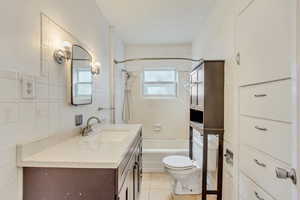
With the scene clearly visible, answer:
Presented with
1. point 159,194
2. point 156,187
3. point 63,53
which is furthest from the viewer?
point 156,187

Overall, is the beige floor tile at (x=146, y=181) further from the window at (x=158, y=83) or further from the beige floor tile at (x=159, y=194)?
the window at (x=158, y=83)

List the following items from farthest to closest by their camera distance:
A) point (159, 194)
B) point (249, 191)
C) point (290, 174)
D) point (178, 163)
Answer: point (159, 194)
point (178, 163)
point (249, 191)
point (290, 174)

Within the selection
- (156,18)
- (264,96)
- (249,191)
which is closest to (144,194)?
(249,191)

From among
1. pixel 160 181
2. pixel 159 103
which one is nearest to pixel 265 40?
pixel 160 181

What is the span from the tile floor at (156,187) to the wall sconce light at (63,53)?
1.98 metres

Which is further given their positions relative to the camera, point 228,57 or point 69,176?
point 228,57

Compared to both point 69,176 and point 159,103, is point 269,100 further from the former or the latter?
point 159,103

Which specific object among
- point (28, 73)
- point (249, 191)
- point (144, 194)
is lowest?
point (144, 194)

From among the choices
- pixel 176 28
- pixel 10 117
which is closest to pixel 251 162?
pixel 10 117

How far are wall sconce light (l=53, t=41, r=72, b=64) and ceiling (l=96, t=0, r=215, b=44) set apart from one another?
1.17 m

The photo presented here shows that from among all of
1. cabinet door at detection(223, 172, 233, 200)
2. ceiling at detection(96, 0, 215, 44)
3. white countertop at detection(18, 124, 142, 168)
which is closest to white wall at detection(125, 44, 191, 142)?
ceiling at detection(96, 0, 215, 44)

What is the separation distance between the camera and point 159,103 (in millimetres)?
4551

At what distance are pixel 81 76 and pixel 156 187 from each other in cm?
195

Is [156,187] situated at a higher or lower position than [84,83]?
lower
